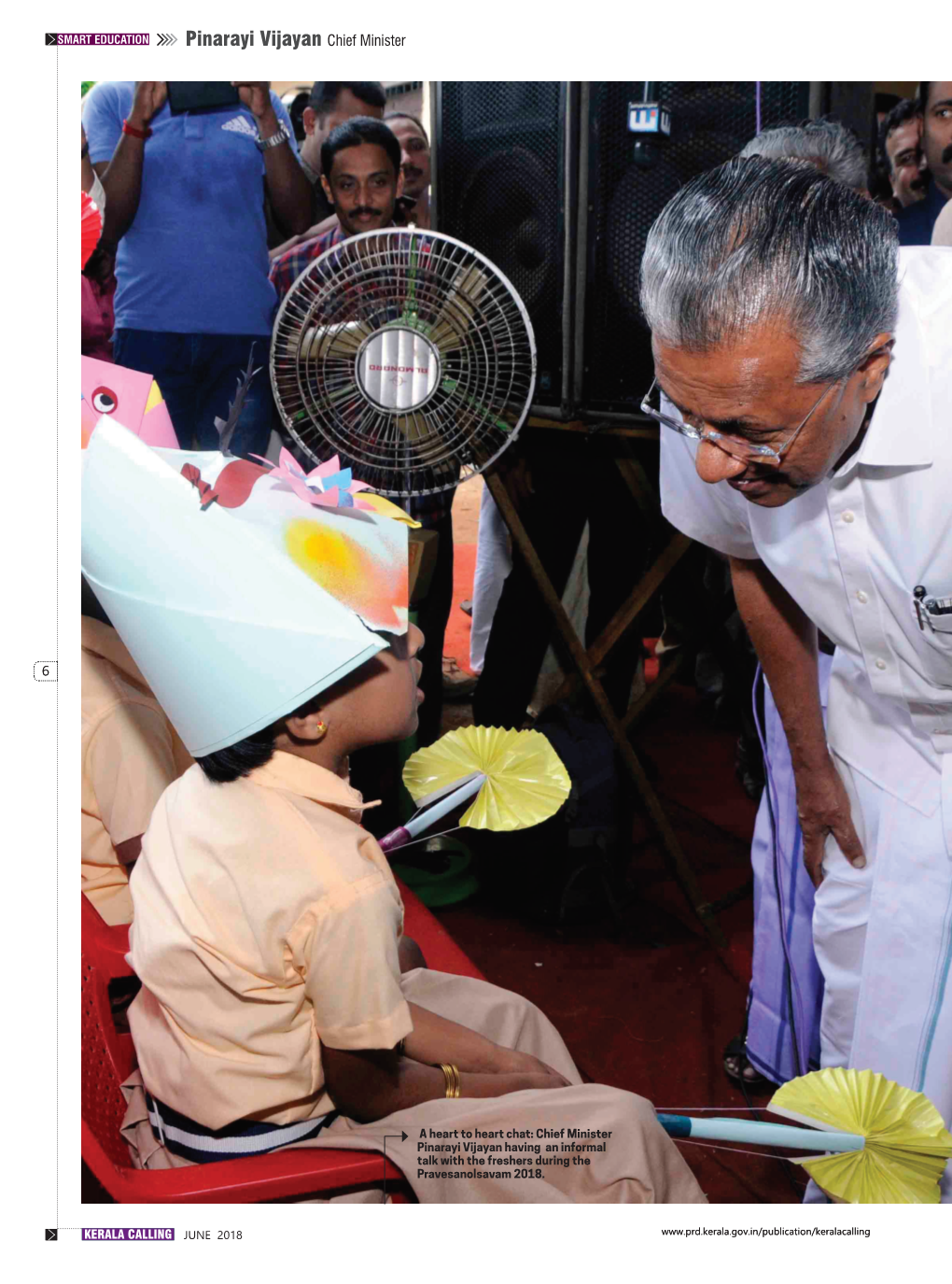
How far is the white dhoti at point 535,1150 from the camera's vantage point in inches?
51.6

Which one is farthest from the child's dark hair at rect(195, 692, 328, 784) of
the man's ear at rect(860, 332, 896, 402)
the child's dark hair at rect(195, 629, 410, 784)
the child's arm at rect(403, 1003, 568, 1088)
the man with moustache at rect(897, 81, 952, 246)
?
the man with moustache at rect(897, 81, 952, 246)

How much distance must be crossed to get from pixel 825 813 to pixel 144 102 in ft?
7.25

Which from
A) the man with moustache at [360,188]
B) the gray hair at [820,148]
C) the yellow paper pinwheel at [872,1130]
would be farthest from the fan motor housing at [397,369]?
the yellow paper pinwheel at [872,1130]

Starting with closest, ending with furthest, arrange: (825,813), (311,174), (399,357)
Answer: (825,813)
(399,357)
(311,174)

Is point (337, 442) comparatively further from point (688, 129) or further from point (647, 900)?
point (647, 900)

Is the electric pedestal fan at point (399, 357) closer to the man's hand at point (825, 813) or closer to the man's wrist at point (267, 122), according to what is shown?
the man's wrist at point (267, 122)

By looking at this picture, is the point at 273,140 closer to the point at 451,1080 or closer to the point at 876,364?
the point at 876,364

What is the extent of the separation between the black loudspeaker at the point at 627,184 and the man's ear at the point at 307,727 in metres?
1.50

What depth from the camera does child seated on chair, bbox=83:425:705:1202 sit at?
4.10 ft

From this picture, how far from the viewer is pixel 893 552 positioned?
1.44 metres

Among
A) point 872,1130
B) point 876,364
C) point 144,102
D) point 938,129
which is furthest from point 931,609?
point 144,102

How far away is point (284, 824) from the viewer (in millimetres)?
1275

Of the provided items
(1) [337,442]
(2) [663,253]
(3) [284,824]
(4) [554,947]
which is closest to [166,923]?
(3) [284,824]
